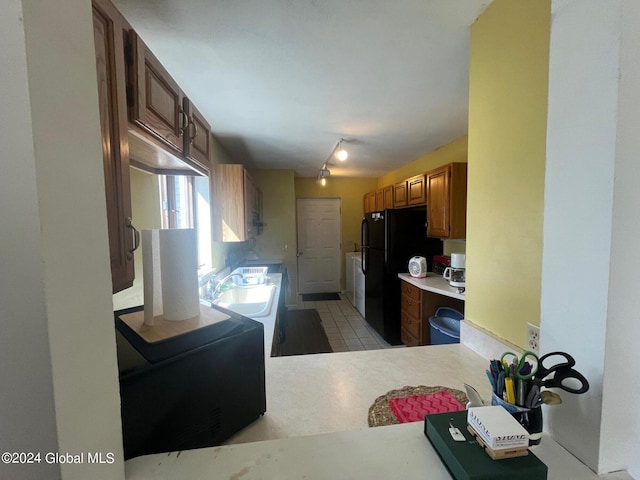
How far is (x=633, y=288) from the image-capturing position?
430mm

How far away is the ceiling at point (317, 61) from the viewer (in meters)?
1.10

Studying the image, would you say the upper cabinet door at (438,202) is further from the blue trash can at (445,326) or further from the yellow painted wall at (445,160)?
the blue trash can at (445,326)

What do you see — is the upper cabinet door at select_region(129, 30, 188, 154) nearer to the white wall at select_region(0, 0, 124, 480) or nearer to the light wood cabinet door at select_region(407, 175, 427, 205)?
the white wall at select_region(0, 0, 124, 480)

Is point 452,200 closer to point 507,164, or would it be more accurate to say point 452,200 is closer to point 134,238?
point 507,164

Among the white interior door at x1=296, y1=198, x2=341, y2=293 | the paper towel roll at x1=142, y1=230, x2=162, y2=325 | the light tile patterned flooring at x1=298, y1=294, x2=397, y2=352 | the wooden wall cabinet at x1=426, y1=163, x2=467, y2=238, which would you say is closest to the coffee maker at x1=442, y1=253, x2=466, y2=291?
the wooden wall cabinet at x1=426, y1=163, x2=467, y2=238

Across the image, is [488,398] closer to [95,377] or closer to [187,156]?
[95,377]

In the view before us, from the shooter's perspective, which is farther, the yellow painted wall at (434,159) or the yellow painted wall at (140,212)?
the yellow painted wall at (434,159)

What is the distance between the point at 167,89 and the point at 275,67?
70cm

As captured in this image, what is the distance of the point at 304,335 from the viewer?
3.44m

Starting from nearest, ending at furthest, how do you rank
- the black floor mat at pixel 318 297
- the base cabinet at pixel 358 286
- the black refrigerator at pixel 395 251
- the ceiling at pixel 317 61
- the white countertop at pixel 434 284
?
the ceiling at pixel 317 61 < the white countertop at pixel 434 284 < the black refrigerator at pixel 395 251 < the base cabinet at pixel 358 286 < the black floor mat at pixel 318 297

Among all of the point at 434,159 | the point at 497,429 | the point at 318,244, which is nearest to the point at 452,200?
the point at 434,159

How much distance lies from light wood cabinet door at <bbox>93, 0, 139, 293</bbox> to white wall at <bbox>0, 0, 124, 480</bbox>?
34 centimetres

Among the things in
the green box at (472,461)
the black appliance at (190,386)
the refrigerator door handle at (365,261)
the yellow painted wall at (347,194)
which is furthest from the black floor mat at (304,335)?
the green box at (472,461)

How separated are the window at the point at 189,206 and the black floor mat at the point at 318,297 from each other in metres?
2.67
